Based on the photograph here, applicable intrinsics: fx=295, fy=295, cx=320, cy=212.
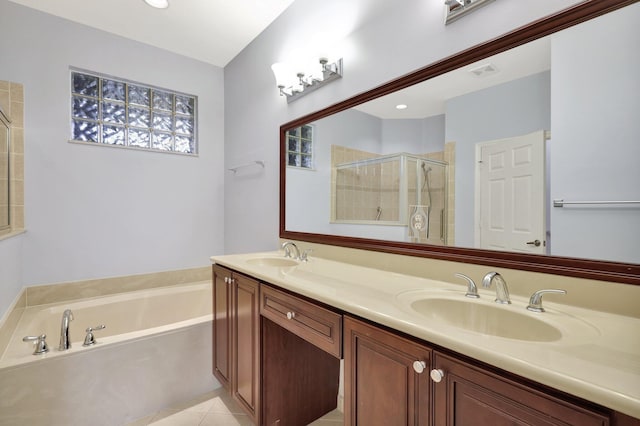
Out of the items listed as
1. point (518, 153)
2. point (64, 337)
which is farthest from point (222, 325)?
point (518, 153)

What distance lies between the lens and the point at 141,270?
2680 mm

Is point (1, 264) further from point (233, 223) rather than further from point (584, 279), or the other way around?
point (584, 279)

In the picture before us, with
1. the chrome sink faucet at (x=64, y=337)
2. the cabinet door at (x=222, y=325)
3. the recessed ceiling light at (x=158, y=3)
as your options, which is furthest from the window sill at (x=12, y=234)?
the recessed ceiling light at (x=158, y=3)

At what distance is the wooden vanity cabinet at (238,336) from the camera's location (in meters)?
1.50

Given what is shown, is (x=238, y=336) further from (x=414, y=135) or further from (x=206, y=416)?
(x=414, y=135)

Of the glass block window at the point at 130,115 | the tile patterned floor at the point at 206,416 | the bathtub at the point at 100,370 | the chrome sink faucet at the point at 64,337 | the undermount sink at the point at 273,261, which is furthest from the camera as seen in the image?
the glass block window at the point at 130,115

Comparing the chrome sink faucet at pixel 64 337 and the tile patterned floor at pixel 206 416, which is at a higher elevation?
the chrome sink faucet at pixel 64 337

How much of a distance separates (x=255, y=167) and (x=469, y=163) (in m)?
1.83

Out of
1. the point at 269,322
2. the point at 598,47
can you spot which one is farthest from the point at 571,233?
the point at 269,322

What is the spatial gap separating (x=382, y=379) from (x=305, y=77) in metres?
1.78

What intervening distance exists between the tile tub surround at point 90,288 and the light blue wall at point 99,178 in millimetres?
61

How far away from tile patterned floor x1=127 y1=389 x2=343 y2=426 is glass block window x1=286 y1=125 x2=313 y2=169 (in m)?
1.58

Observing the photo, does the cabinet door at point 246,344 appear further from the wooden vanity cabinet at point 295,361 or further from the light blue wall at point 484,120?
the light blue wall at point 484,120

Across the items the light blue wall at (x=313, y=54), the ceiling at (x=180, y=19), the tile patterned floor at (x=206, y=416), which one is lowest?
the tile patterned floor at (x=206, y=416)
